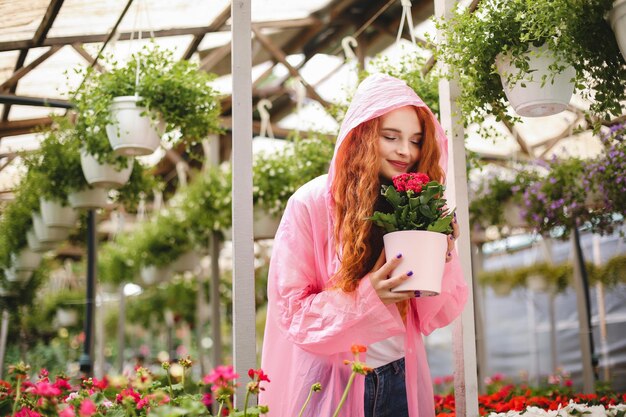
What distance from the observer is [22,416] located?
1.71 meters

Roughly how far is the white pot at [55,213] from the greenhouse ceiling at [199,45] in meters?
0.32

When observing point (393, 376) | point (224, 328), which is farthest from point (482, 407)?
point (224, 328)

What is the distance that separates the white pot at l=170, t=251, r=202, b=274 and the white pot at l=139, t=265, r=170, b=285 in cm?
14

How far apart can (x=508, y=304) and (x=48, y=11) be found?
858 centimetres

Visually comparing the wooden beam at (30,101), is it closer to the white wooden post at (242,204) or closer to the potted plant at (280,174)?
the potted plant at (280,174)

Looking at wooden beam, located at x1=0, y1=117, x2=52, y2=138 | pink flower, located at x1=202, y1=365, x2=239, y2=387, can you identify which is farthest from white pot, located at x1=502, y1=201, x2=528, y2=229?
pink flower, located at x1=202, y1=365, x2=239, y2=387

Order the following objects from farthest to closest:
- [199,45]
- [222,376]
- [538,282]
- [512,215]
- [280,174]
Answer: [538,282], [199,45], [512,215], [280,174], [222,376]

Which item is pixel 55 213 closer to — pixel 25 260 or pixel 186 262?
pixel 25 260

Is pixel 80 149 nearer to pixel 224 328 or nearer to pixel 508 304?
pixel 508 304

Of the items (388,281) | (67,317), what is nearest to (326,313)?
(388,281)

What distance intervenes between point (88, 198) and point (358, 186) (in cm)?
289

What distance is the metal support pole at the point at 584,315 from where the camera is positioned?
5.12 m

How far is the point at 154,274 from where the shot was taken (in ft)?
24.0

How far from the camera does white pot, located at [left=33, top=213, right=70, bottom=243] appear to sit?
4840 millimetres
